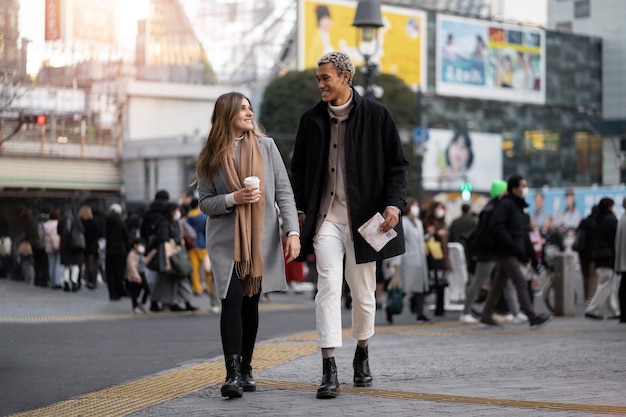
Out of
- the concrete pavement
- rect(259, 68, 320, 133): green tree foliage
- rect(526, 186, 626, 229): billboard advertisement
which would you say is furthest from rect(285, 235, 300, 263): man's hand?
rect(259, 68, 320, 133): green tree foliage

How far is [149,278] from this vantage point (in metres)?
18.0

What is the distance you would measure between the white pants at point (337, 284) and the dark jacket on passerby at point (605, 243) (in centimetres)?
979

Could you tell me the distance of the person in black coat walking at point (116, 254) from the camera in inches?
832

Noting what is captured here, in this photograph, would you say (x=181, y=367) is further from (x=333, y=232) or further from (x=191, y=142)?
(x=191, y=142)

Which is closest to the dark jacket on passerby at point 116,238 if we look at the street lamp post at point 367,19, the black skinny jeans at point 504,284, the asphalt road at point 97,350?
the asphalt road at point 97,350

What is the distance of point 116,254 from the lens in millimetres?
21484

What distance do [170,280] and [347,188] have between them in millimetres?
10666

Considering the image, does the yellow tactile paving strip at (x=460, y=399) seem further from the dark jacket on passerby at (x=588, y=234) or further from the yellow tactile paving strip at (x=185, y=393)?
the dark jacket on passerby at (x=588, y=234)

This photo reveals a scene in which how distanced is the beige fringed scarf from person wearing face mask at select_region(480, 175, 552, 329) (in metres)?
7.26

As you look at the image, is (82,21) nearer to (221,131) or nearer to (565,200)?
(565,200)

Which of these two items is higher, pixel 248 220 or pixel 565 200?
pixel 248 220

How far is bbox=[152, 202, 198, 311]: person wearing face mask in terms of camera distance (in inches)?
672

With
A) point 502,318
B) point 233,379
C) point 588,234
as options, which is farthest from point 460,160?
point 233,379

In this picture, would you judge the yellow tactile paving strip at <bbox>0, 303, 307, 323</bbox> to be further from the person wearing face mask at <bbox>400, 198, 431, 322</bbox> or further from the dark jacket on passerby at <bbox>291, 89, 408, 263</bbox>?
the dark jacket on passerby at <bbox>291, 89, 408, 263</bbox>
